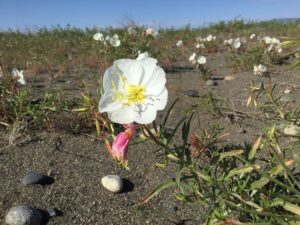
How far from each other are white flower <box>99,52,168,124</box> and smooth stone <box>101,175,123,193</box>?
1.30 meters

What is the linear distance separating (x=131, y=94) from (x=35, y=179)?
1474 millimetres

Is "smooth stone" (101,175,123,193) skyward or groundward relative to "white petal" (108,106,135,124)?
groundward

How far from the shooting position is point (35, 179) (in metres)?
2.58

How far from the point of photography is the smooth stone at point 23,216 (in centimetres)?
219

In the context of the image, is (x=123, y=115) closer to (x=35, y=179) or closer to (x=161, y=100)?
(x=161, y=100)

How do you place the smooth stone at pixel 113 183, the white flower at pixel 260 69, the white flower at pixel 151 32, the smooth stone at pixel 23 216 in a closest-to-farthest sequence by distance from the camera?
the smooth stone at pixel 23 216 < the smooth stone at pixel 113 183 < the white flower at pixel 260 69 < the white flower at pixel 151 32

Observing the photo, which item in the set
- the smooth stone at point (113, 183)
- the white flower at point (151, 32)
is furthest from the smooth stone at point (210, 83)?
the smooth stone at point (113, 183)

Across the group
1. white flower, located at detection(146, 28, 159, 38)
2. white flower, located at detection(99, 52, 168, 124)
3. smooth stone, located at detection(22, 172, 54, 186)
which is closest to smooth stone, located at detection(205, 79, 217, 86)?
white flower, located at detection(146, 28, 159, 38)

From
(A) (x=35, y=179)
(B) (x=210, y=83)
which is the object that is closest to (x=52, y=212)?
(A) (x=35, y=179)

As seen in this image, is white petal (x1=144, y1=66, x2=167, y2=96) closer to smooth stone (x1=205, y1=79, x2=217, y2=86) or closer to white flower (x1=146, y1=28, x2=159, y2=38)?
smooth stone (x1=205, y1=79, x2=217, y2=86)

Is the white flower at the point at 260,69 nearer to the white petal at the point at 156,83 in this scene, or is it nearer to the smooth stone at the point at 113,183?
the smooth stone at the point at 113,183

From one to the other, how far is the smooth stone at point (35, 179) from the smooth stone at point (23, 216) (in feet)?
1.00

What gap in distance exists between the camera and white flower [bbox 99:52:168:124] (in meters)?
1.27

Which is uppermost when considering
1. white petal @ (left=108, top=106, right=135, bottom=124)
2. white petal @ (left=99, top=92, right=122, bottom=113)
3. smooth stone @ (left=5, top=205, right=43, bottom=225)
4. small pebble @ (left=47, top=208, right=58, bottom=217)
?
white petal @ (left=99, top=92, right=122, bottom=113)
